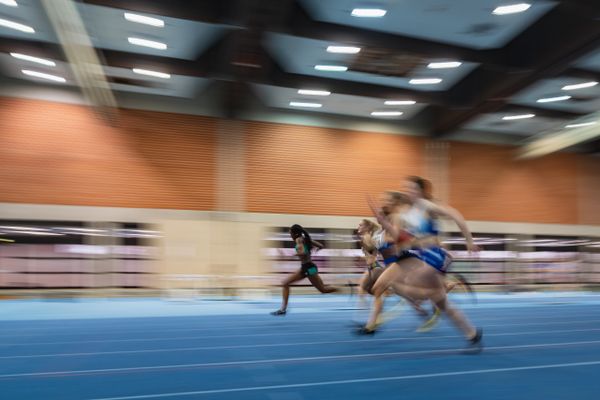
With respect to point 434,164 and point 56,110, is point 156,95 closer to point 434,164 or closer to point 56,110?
point 56,110

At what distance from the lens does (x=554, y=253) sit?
66.4ft

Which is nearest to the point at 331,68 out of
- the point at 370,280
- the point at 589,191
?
the point at 370,280

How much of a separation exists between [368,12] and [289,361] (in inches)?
368

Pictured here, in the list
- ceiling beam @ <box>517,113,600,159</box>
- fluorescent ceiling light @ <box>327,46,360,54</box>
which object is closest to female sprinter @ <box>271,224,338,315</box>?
fluorescent ceiling light @ <box>327,46,360,54</box>

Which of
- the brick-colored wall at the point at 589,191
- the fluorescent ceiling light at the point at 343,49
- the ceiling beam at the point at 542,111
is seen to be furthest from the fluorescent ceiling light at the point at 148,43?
the brick-colored wall at the point at 589,191

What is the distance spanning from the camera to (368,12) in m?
11.5

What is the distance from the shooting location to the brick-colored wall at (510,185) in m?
19.3

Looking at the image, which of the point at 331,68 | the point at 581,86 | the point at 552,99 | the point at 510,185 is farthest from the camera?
the point at 510,185

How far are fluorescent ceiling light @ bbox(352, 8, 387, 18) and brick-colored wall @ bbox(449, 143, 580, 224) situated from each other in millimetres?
9051

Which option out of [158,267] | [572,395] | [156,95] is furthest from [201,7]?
[572,395]

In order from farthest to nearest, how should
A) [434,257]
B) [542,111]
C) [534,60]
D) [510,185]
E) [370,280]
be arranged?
[510,185] < [542,111] < [534,60] < [370,280] < [434,257]

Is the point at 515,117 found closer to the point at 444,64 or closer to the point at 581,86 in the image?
the point at 581,86

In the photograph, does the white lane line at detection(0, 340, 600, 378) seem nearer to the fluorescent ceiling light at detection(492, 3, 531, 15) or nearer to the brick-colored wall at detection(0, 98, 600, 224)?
the fluorescent ceiling light at detection(492, 3, 531, 15)

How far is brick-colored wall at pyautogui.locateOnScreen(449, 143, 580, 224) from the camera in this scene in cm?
1927
